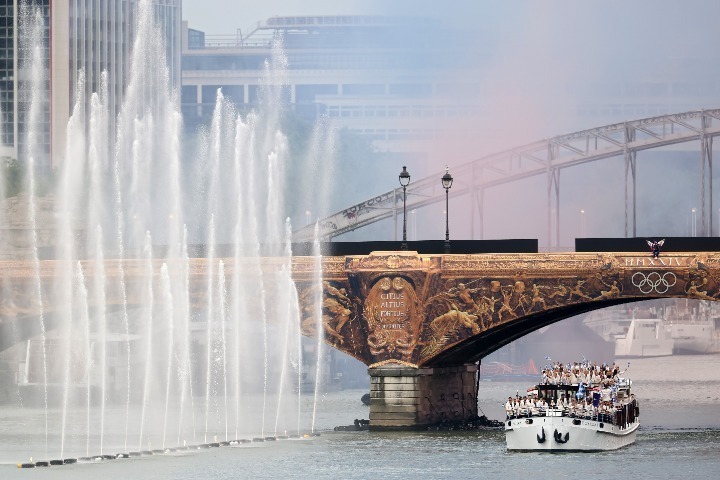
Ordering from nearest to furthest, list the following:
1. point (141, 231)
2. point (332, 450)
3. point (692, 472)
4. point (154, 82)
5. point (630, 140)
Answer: point (692, 472) < point (332, 450) < point (141, 231) < point (630, 140) < point (154, 82)

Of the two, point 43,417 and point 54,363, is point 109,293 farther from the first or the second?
point 54,363

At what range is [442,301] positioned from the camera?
107 m

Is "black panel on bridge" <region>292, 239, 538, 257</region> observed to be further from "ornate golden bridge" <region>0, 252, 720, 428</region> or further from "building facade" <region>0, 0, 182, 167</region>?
"building facade" <region>0, 0, 182, 167</region>

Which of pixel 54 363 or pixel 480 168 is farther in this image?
pixel 54 363

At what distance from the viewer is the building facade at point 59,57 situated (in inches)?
7323

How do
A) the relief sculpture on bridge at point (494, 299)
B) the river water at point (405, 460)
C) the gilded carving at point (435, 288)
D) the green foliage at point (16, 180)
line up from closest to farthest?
the river water at point (405, 460) → the gilded carving at point (435, 288) → the relief sculpture on bridge at point (494, 299) → the green foliage at point (16, 180)

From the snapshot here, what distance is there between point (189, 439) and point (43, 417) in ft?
92.3

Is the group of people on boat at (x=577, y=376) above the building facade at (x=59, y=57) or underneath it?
underneath

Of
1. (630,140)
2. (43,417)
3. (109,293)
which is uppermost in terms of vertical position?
(630,140)

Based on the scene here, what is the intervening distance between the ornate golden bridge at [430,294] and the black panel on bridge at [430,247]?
2615 millimetres

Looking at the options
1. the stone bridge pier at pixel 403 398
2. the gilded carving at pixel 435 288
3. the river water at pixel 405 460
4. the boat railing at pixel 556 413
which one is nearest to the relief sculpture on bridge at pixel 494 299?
the gilded carving at pixel 435 288

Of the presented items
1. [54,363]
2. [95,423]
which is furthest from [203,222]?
[95,423]

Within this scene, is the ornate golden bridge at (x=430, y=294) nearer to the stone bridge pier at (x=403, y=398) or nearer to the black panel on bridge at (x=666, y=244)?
the stone bridge pier at (x=403, y=398)

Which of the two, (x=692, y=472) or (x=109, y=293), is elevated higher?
(x=109, y=293)
